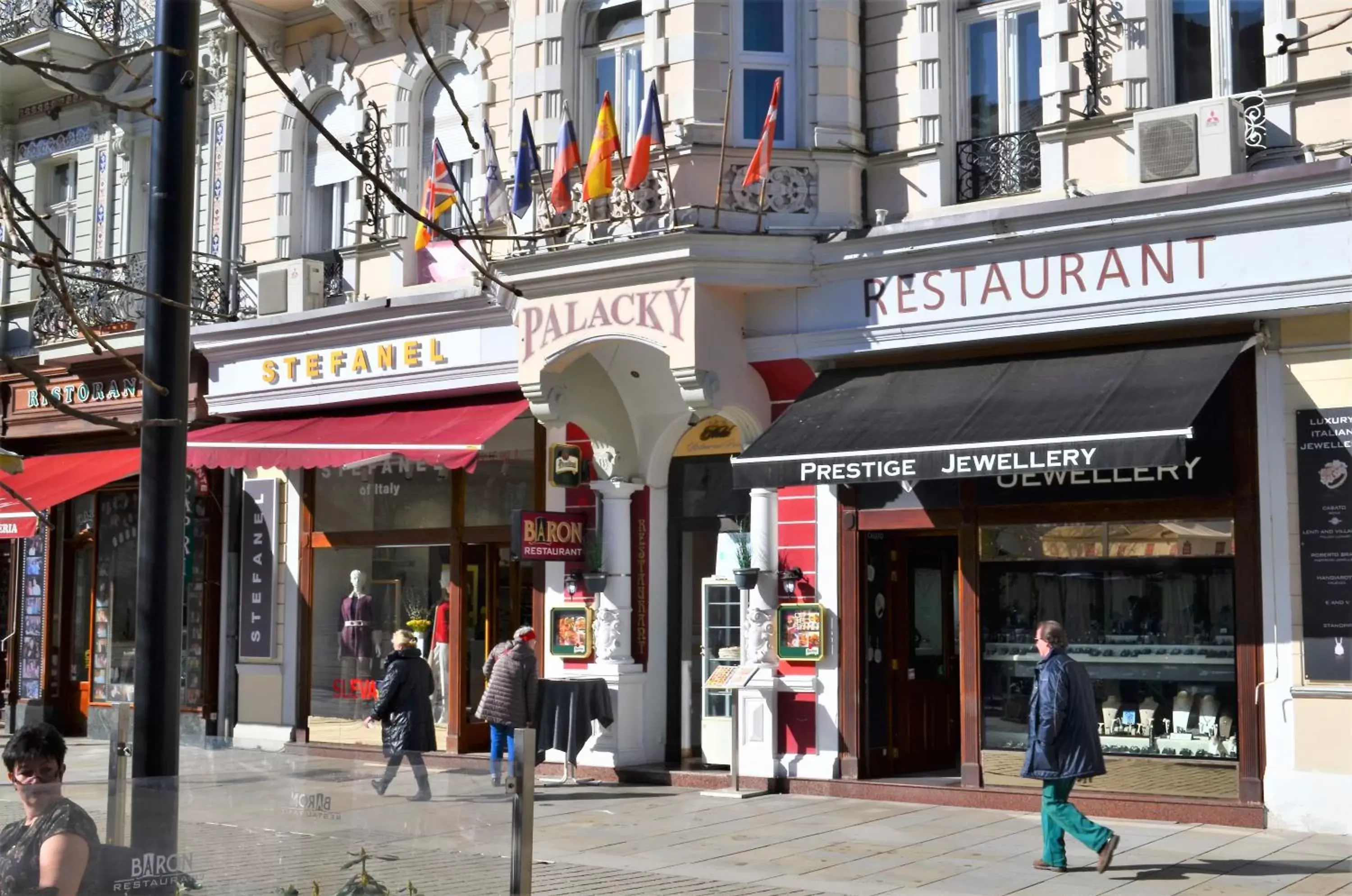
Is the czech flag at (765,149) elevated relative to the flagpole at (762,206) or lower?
elevated

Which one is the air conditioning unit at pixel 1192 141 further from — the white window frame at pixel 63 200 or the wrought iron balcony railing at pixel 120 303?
the white window frame at pixel 63 200

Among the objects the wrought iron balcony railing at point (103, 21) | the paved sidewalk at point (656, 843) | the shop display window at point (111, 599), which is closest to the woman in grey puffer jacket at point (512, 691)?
the paved sidewalk at point (656, 843)

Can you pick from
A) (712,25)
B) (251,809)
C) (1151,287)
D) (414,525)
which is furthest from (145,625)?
(414,525)

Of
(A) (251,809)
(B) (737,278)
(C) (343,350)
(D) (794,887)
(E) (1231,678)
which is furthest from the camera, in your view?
(C) (343,350)

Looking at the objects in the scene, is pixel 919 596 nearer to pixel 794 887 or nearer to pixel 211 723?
pixel 794 887

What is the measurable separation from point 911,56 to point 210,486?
9.86m

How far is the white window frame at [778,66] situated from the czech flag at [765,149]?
629 mm

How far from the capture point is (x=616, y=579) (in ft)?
52.3

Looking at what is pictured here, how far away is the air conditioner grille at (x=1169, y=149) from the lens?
12625 millimetres

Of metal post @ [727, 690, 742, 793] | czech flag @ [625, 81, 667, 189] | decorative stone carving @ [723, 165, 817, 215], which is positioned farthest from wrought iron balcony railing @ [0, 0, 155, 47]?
metal post @ [727, 690, 742, 793]

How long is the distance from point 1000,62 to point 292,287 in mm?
8319

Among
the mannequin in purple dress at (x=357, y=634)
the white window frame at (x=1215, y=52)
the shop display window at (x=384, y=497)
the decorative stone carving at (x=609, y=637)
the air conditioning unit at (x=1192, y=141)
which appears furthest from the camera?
the mannequin in purple dress at (x=357, y=634)

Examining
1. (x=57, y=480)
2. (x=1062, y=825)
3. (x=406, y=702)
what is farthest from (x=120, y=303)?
(x=1062, y=825)

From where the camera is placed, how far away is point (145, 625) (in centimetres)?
570
